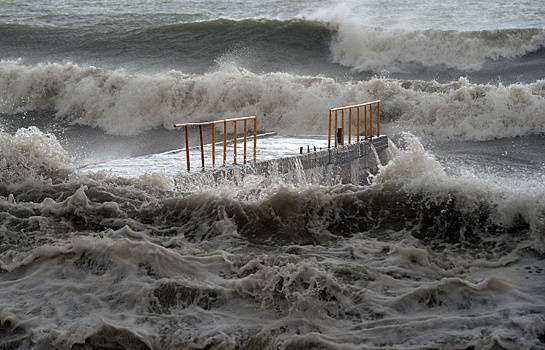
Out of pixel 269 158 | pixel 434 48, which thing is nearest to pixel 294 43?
pixel 434 48

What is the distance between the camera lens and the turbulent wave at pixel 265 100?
17.7 metres

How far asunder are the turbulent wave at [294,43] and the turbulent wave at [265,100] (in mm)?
2893

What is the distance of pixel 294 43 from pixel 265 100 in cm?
665

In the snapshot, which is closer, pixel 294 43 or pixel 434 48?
pixel 434 48

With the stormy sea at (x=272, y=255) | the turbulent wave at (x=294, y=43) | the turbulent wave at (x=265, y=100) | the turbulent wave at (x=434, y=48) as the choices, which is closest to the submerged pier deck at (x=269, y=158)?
the stormy sea at (x=272, y=255)

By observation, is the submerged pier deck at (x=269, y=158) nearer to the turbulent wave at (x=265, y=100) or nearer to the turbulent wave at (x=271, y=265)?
the turbulent wave at (x=271, y=265)

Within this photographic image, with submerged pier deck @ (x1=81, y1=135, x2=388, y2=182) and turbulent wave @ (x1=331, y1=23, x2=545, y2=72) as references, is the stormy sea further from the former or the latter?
turbulent wave @ (x1=331, y1=23, x2=545, y2=72)

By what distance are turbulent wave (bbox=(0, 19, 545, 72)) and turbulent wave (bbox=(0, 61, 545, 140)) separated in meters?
2.89

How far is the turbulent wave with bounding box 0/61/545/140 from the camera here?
1766cm

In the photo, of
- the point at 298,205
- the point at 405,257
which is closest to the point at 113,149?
the point at 298,205

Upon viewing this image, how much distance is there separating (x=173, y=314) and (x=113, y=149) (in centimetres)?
1192

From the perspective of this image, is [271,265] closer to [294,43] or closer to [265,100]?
[265,100]

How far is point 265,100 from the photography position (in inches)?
778

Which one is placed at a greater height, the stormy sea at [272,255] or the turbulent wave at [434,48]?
the turbulent wave at [434,48]
